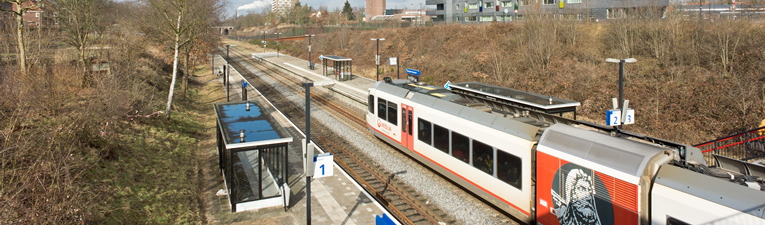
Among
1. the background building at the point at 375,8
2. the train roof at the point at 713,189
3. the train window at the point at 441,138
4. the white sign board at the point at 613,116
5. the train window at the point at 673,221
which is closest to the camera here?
the train roof at the point at 713,189

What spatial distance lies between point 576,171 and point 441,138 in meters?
5.26

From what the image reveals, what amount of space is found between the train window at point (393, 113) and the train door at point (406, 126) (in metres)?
0.53

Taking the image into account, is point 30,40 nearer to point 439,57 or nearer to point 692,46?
point 439,57

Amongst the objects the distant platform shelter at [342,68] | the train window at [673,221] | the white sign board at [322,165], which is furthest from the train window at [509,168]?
the distant platform shelter at [342,68]

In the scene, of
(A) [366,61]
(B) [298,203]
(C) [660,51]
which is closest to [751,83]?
(C) [660,51]

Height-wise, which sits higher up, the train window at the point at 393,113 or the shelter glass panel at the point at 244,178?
the train window at the point at 393,113

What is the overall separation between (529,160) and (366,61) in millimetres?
45591

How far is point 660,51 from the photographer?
28062 mm

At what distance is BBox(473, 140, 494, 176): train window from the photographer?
37.2ft

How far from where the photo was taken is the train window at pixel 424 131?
1448 cm

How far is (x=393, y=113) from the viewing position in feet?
55.9

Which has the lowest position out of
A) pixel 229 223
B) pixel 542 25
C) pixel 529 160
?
pixel 229 223

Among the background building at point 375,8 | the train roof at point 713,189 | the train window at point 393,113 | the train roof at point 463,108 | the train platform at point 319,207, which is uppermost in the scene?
the background building at point 375,8

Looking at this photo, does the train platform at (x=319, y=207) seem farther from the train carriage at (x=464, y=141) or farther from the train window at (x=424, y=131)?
the train window at (x=424, y=131)
